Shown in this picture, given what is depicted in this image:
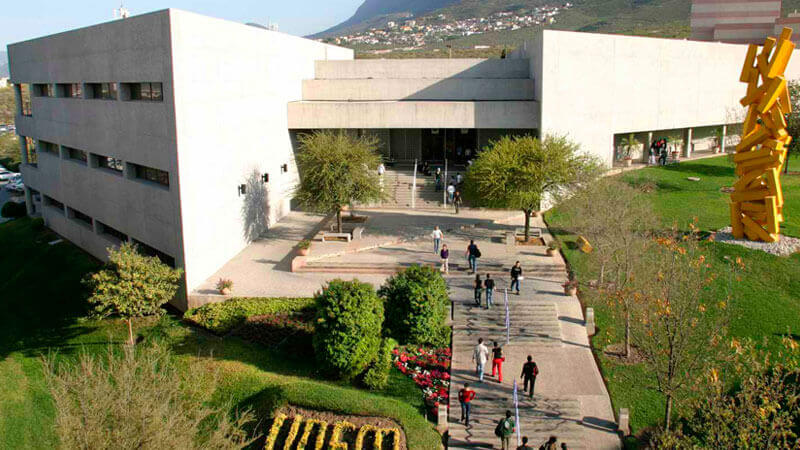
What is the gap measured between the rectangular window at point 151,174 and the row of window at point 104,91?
2827mm

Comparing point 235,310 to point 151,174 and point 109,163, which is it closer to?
point 151,174

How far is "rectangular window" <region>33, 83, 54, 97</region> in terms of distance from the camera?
117ft

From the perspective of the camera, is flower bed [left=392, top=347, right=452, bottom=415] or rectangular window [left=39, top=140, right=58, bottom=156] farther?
rectangular window [left=39, top=140, right=58, bottom=156]

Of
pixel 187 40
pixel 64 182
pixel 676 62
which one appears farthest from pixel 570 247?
pixel 64 182

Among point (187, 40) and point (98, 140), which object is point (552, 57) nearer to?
point (187, 40)

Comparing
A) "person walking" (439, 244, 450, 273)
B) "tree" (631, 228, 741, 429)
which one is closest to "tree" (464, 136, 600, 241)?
"person walking" (439, 244, 450, 273)

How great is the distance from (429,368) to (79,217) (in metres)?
24.4

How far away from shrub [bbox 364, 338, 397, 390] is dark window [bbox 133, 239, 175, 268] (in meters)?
10.6

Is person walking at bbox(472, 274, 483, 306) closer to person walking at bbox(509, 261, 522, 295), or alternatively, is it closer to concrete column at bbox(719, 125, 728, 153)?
person walking at bbox(509, 261, 522, 295)

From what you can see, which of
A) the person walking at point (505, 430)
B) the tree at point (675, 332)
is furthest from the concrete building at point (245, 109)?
the tree at point (675, 332)

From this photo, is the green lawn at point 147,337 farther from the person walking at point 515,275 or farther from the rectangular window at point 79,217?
the person walking at point 515,275

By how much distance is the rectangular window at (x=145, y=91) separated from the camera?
25.7 m

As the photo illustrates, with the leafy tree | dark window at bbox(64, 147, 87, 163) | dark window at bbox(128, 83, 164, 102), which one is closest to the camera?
the leafy tree

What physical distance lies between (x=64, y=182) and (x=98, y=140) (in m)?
6.98
